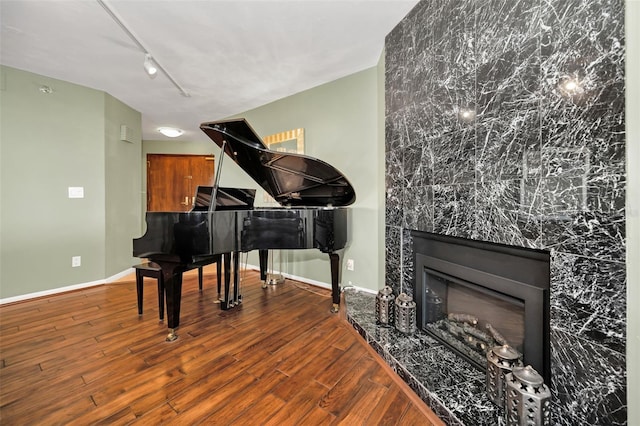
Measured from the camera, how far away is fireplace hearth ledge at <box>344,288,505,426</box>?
1.12 m

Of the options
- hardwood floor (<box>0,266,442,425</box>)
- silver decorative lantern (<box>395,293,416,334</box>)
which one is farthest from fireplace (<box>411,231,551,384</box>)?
hardwood floor (<box>0,266,442,425</box>)

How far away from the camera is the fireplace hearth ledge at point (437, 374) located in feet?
3.69

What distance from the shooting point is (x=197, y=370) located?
1555 mm

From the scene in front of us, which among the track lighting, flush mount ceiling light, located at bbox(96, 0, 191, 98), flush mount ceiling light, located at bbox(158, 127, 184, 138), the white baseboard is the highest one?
flush mount ceiling light, located at bbox(158, 127, 184, 138)

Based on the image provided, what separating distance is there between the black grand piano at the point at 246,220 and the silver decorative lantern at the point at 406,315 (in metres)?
0.70

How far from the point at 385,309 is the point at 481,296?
26.6 inches

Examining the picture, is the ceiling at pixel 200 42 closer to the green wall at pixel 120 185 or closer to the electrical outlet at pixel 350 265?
the green wall at pixel 120 185

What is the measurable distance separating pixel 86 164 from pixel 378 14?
12.8ft

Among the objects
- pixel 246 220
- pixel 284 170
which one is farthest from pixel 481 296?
pixel 284 170

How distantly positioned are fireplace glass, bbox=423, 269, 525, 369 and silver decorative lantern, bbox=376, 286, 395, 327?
0.82ft

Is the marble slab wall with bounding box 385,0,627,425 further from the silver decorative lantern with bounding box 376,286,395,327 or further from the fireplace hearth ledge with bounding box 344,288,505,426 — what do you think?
the silver decorative lantern with bounding box 376,286,395,327

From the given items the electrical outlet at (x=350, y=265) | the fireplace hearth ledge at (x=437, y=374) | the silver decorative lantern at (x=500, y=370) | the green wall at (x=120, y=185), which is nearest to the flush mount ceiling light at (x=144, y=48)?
the green wall at (x=120, y=185)

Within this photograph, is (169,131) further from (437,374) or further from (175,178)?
(437,374)

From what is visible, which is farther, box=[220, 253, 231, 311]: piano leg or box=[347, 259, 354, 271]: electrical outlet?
box=[347, 259, 354, 271]: electrical outlet
